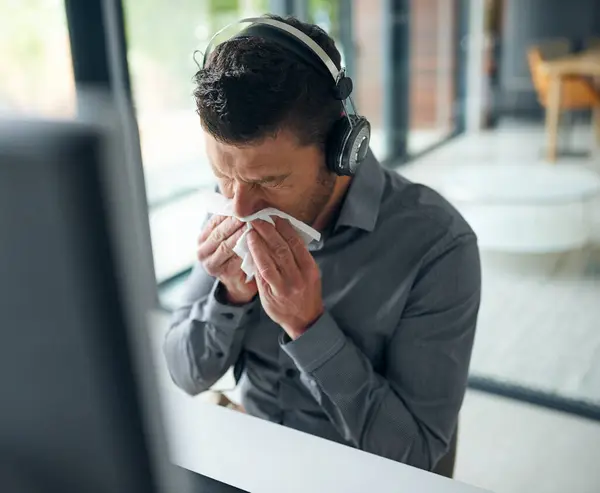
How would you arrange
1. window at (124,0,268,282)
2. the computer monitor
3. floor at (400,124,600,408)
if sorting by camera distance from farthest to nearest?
window at (124,0,268,282)
floor at (400,124,600,408)
the computer monitor

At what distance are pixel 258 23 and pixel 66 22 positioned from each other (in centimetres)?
149

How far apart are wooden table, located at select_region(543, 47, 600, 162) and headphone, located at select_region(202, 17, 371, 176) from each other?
295 centimetres

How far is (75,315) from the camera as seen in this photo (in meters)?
0.31

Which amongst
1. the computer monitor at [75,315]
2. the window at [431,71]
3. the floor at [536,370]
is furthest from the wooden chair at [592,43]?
the computer monitor at [75,315]

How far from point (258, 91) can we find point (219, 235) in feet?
0.82

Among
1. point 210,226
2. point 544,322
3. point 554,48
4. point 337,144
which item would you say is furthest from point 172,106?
point 554,48

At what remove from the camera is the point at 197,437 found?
32.1 inches

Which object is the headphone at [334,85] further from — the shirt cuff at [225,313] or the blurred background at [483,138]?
the shirt cuff at [225,313]

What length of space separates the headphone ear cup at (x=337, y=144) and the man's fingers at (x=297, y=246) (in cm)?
12

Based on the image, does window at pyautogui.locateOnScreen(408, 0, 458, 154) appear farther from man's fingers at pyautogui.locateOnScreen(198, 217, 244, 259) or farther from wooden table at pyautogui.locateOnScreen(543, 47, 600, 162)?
man's fingers at pyautogui.locateOnScreen(198, 217, 244, 259)

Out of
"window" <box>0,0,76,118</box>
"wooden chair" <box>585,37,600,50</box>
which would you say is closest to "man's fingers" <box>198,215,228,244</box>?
"window" <box>0,0,76,118</box>

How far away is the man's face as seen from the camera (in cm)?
96

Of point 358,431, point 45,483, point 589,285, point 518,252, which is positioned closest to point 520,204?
point 518,252

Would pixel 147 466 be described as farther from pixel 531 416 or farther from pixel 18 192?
pixel 531 416
